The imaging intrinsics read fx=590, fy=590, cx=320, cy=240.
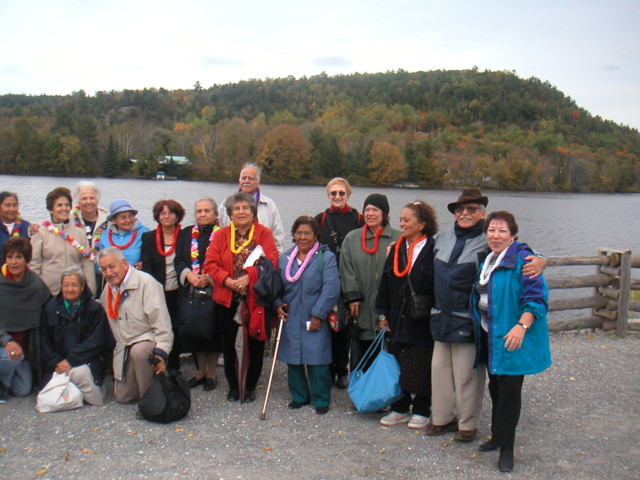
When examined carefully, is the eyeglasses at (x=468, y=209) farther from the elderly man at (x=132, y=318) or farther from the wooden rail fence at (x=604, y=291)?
the wooden rail fence at (x=604, y=291)

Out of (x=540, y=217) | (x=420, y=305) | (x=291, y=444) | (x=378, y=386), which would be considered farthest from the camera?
(x=540, y=217)

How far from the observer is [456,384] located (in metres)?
4.59

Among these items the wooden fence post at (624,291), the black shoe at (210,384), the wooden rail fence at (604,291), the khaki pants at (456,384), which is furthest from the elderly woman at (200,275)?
the wooden fence post at (624,291)

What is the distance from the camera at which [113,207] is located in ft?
19.7

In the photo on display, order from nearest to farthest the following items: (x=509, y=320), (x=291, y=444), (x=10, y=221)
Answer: (x=509, y=320) → (x=291, y=444) → (x=10, y=221)

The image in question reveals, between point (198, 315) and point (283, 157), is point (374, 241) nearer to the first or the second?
point (198, 315)

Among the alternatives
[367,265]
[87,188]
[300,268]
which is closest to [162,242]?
[87,188]

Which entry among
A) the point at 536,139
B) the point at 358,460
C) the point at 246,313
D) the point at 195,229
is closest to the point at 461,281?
the point at 358,460

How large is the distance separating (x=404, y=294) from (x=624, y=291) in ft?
17.3

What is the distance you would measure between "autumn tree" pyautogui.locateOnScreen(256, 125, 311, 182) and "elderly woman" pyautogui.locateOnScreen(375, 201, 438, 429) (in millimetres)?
59861

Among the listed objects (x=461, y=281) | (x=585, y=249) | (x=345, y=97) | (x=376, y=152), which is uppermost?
(x=345, y=97)

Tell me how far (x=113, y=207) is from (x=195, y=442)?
2.65 metres

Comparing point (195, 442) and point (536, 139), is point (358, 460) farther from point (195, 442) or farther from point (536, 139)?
point (536, 139)

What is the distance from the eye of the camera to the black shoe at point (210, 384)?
576 cm
